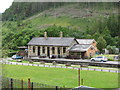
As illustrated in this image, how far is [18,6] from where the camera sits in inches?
1083

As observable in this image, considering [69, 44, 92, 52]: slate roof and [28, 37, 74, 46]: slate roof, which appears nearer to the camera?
[69, 44, 92, 52]: slate roof

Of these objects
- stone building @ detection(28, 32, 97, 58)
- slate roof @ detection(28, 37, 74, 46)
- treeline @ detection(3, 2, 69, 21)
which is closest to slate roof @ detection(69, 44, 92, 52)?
stone building @ detection(28, 32, 97, 58)

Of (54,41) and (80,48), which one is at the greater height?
(54,41)

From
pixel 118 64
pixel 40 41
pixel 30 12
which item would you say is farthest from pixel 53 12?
pixel 118 64

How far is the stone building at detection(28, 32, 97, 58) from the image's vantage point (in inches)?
358

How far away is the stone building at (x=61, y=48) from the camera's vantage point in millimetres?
9094

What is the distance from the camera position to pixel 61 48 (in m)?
9.78

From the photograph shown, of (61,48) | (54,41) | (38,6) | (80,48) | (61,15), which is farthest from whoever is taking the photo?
(38,6)

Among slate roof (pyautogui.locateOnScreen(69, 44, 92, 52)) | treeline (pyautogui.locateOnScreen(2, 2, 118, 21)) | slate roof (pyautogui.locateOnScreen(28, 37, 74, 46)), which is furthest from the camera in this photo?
treeline (pyautogui.locateOnScreen(2, 2, 118, 21))

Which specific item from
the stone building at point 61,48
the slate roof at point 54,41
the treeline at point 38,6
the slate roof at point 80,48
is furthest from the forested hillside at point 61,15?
the slate roof at point 80,48

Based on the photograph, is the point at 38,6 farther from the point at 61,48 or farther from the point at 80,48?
the point at 80,48

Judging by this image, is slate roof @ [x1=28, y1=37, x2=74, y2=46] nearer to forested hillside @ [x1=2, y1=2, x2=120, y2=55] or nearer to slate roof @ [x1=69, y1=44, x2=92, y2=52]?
slate roof @ [x1=69, y1=44, x2=92, y2=52]

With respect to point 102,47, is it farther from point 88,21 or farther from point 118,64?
point 88,21

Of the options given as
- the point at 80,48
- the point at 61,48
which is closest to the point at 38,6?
the point at 61,48
